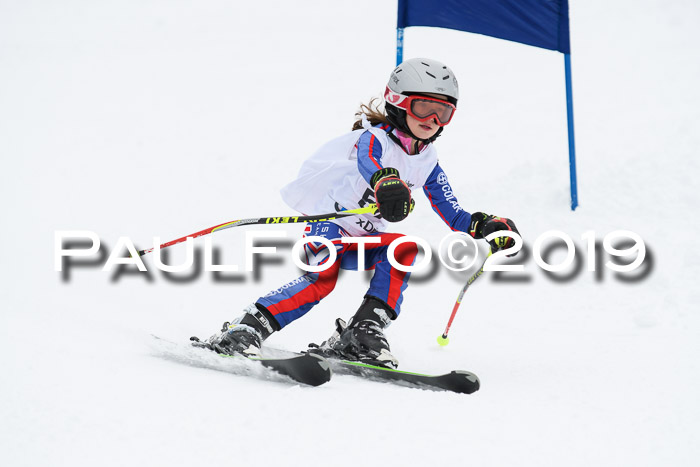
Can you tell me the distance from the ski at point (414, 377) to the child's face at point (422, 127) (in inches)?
51.8

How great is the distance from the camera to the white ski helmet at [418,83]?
3795mm

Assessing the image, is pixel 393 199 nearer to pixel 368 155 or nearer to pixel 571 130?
pixel 368 155

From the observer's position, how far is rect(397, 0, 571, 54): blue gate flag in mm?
6473

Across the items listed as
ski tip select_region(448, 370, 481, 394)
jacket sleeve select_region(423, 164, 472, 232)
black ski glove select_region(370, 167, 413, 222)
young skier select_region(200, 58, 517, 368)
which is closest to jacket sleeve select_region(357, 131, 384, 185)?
young skier select_region(200, 58, 517, 368)

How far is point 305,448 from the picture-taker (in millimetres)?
2453

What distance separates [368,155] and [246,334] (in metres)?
1.15

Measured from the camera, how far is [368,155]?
12.3 ft

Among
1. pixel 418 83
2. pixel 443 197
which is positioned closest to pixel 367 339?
pixel 443 197

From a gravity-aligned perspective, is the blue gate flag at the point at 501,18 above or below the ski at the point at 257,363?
above

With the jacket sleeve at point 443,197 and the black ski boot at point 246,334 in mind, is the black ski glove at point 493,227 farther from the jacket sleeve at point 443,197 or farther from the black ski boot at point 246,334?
the black ski boot at point 246,334

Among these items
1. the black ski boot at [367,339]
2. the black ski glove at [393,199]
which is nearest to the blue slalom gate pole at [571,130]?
the black ski boot at [367,339]

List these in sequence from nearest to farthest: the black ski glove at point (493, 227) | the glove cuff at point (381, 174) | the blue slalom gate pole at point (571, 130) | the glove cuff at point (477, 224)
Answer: the glove cuff at point (381, 174) → the black ski glove at point (493, 227) → the glove cuff at point (477, 224) → the blue slalom gate pole at point (571, 130)

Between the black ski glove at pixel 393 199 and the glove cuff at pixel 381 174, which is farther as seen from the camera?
the glove cuff at pixel 381 174

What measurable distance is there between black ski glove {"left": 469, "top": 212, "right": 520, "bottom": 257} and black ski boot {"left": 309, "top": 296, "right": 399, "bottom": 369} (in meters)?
0.68
